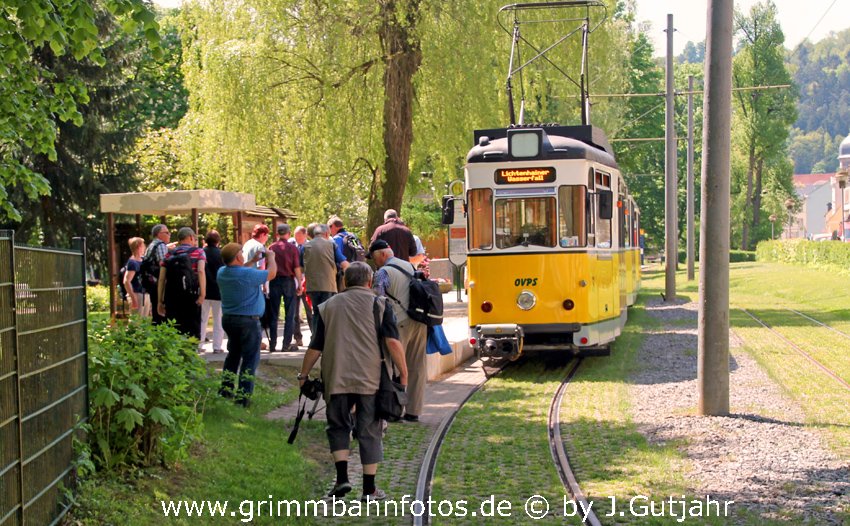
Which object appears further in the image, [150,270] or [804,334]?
[804,334]

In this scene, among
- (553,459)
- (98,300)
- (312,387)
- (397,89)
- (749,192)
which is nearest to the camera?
(312,387)

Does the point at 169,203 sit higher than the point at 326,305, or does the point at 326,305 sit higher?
the point at 169,203

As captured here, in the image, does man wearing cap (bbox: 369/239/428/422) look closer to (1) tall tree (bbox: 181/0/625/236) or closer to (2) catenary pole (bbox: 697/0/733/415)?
(2) catenary pole (bbox: 697/0/733/415)

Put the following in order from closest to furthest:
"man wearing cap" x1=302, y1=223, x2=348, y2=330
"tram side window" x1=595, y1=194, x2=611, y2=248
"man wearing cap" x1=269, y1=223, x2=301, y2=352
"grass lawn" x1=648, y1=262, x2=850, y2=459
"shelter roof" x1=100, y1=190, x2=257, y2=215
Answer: "grass lawn" x1=648, y1=262, x2=850, y2=459
"man wearing cap" x1=302, y1=223, x2=348, y2=330
"man wearing cap" x1=269, y1=223, x2=301, y2=352
"tram side window" x1=595, y1=194, x2=611, y2=248
"shelter roof" x1=100, y1=190, x2=257, y2=215

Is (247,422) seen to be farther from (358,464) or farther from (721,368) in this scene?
A: (721,368)

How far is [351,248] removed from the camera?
612 inches

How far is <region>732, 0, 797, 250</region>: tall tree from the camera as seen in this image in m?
72.6

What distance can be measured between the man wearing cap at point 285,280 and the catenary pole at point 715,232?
21.1ft

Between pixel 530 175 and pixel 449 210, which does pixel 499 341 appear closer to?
pixel 449 210

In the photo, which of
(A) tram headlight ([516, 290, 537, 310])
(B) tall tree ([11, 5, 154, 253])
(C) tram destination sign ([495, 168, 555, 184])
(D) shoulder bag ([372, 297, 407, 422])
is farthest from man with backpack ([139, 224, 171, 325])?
(B) tall tree ([11, 5, 154, 253])

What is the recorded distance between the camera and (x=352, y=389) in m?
8.58

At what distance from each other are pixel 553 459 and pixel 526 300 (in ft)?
21.4

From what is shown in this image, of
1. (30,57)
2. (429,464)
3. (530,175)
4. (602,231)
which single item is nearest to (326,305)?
(429,464)

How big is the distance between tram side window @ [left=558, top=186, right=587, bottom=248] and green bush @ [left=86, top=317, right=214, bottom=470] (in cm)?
806
